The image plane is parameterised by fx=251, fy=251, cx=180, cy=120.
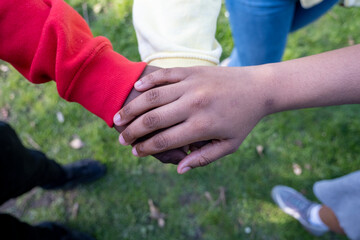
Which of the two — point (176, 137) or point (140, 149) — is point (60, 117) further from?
point (176, 137)

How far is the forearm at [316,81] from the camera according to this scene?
883mm

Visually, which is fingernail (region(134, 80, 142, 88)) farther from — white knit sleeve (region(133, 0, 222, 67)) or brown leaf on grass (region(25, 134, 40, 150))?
brown leaf on grass (region(25, 134, 40, 150))

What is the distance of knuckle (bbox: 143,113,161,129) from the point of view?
0.99 meters

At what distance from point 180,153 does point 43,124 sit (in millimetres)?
2111

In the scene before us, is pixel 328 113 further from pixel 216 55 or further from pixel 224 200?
pixel 216 55

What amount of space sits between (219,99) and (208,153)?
0.23 metres

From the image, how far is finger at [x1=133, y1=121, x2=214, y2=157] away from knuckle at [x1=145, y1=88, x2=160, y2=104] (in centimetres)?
13

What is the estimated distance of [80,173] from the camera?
230cm

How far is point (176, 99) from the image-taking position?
1013 mm

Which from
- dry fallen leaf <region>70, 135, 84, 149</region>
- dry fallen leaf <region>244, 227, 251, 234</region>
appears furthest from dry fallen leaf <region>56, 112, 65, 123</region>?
dry fallen leaf <region>244, 227, 251, 234</region>

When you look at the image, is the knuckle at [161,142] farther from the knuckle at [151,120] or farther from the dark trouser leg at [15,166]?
the dark trouser leg at [15,166]

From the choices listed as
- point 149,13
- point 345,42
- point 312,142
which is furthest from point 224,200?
point 345,42

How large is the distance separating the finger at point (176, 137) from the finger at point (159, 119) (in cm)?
3

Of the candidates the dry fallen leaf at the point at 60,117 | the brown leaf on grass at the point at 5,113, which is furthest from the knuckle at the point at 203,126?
the brown leaf on grass at the point at 5,113
